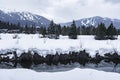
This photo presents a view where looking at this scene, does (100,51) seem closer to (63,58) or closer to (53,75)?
(63,58)

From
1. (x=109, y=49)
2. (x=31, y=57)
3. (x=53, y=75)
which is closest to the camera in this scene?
(x=53, y=75)

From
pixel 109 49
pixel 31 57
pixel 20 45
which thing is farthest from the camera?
pixel 109 49

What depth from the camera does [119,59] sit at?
40938 millimetres

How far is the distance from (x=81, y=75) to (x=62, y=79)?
113 centimetres

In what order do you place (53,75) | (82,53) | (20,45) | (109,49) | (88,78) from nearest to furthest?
(88,78)
(53,75)
(82,53)
(20,45)
(109,49)

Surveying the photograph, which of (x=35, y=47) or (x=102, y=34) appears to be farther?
(x=102, y=34)

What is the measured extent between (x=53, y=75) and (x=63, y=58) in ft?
75.5

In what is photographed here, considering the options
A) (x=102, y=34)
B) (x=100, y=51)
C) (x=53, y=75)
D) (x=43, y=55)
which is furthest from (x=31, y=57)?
(x=102, y=34)

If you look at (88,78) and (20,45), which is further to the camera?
(20,45)

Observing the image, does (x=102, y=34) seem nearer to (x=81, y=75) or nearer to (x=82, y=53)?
(x=82, y=53)

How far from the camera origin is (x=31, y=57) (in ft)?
124

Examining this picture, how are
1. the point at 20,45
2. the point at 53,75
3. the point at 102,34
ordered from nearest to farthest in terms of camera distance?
the point at 53,75, the point at 20,45, the point at 102,34

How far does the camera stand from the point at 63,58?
3862 cm

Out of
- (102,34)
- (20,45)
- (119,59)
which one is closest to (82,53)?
(119,59)
